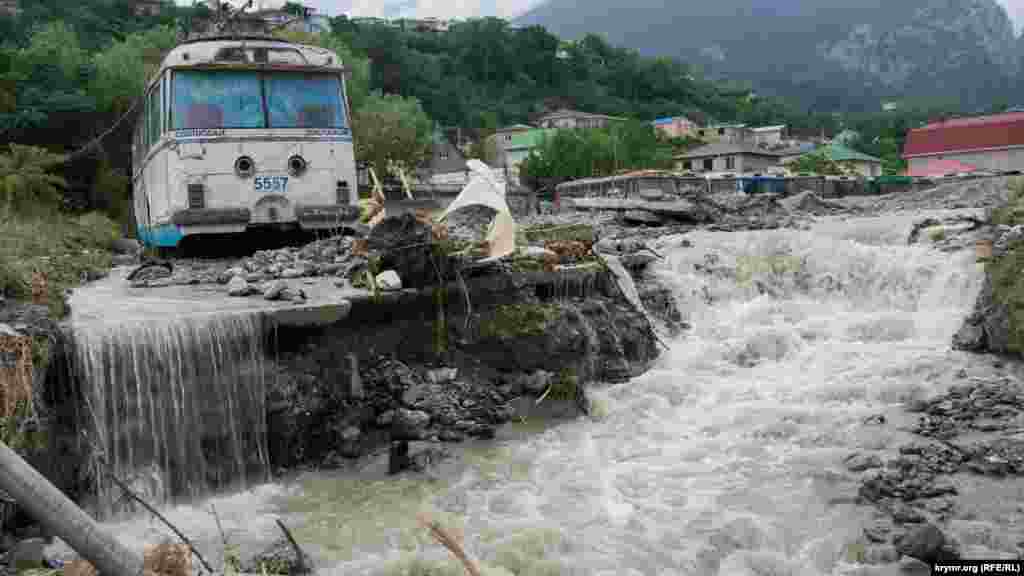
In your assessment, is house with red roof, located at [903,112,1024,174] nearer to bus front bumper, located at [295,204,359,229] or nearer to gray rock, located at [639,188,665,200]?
gray rock, located at [639,188,665,200]

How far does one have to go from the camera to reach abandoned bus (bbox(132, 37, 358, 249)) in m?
12.2

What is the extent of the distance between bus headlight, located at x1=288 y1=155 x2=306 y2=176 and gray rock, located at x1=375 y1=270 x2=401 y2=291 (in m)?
4.06

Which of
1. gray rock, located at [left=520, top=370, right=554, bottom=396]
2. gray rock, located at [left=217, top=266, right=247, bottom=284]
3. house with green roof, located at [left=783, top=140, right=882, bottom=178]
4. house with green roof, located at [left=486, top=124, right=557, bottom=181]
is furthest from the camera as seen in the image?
house with green roof, located at [left=486, top=124, right=557, bottom=181]

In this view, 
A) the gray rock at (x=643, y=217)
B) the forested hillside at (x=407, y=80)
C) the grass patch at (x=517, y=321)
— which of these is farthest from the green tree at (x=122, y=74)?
the grass patch at (x=517, y=321)

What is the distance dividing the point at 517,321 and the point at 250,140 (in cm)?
551

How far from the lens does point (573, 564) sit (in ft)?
20.6

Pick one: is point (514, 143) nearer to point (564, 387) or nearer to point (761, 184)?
point (761, 184)

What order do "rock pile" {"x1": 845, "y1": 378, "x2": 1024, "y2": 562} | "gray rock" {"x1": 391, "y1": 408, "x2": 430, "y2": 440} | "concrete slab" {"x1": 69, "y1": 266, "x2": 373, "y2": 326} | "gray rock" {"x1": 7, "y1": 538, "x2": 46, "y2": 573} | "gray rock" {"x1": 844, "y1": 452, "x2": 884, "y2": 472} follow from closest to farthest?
"gray rock" {"x1": 7, "y1": 538, "x2": 46, "y2": 573} → "rock pile" {"x1": 845, "y1": 378, "x2": 1024, "y2": 562} → "gray rock" {"x1": 844, "y1": 452, "x2": 884, "y2": 472} → "concrete slab" {"x1": 69, "y1": 266, "x2": 373, "y2": 326} → "gray rock" {"x1": 391, "y1": 408, "x2": 430, "y2": 440}

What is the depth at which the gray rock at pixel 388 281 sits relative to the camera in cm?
938

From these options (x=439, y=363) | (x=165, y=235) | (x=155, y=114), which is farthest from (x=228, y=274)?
(x=155, y=114)

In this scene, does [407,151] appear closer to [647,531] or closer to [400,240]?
[400,240]

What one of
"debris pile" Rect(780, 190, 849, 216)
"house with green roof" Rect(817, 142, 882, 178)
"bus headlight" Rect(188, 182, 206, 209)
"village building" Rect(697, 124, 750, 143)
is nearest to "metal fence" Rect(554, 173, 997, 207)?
"debris pile" Rect(780, 190, 849, 216)

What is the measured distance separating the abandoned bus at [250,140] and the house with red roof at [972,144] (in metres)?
51.7

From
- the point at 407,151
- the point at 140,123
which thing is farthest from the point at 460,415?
the point at 407,151
